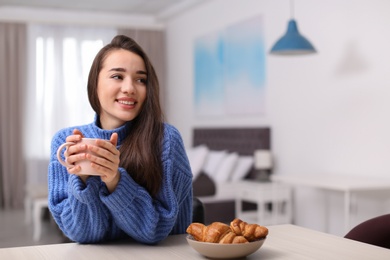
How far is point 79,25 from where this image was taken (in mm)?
8680

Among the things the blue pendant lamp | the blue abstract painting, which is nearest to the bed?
the blue abstract painting

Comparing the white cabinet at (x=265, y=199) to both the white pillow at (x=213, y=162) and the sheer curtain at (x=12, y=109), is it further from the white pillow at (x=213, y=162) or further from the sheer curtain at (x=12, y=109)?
the sheer curtain at (x=12, y=109)

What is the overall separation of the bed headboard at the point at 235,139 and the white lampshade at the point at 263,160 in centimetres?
33

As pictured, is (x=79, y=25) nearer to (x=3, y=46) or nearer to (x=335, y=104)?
(x=3, y=46)

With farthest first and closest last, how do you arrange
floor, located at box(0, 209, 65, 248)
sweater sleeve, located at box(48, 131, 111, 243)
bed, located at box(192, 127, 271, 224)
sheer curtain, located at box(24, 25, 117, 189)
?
sheer curtain, located at box(24, 25, 117, 189) → bed, located at box(192, 127, 271, 224) → floor, located at box(0, 209, 65, 248) → sweater sleeve, located at box(48, 131, 111, 243)

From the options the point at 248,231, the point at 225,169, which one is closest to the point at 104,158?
the point at 248,231

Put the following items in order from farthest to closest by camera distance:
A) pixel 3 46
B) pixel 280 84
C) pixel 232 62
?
pixel 3 46, pixel 232 62, pixel 280 84

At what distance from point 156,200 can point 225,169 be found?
4567mm

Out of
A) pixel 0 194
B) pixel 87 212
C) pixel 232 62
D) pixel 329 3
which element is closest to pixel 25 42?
pixel 0 194

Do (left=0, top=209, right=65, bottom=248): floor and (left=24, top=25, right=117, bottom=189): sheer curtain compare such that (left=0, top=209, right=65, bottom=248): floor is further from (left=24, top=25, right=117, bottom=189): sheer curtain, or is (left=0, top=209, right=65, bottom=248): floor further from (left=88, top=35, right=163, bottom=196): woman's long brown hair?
(left=88, top=35, right=163, bottom=196): woman's long brown hair

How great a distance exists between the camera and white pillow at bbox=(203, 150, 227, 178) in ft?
21.0

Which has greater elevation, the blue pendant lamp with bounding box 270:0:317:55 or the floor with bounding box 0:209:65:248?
the blue pendant lamp with bounding box 270:0:317:55

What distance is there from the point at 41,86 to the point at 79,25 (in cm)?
110

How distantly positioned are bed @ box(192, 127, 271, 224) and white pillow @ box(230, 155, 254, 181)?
0.13ft
